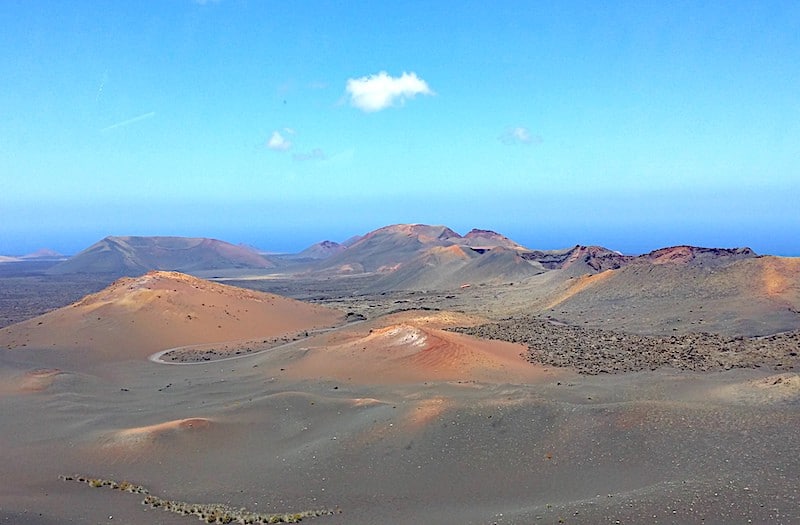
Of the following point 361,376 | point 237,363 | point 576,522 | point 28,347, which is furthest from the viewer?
point 28,347

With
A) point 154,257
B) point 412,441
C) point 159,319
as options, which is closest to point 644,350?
point 412,441

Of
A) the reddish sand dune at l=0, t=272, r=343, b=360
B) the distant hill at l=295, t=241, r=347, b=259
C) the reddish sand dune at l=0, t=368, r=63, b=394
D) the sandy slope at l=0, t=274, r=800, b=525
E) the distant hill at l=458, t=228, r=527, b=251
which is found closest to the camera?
the sandy slope at l=0, t=274, r=800, b=525

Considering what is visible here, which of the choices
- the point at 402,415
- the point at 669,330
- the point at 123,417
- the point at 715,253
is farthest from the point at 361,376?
the point at 715,253

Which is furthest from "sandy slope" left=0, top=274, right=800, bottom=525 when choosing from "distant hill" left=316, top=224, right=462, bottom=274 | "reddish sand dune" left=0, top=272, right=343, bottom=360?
"distant hill" left=316, top=224, right=462, bottom=274

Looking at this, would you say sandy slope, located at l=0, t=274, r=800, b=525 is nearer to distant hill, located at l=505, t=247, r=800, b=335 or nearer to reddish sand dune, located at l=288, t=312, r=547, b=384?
reddish sand dune, located at l=288, t=312, r=547, b=384

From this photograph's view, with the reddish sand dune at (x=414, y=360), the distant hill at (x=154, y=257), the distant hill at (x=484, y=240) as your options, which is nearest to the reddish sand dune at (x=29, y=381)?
the reddish sand dune at (x=414, y=360)

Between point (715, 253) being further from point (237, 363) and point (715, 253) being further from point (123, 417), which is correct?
point (123, 417)

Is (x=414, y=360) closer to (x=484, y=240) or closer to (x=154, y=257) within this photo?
(x=484, y=240)
